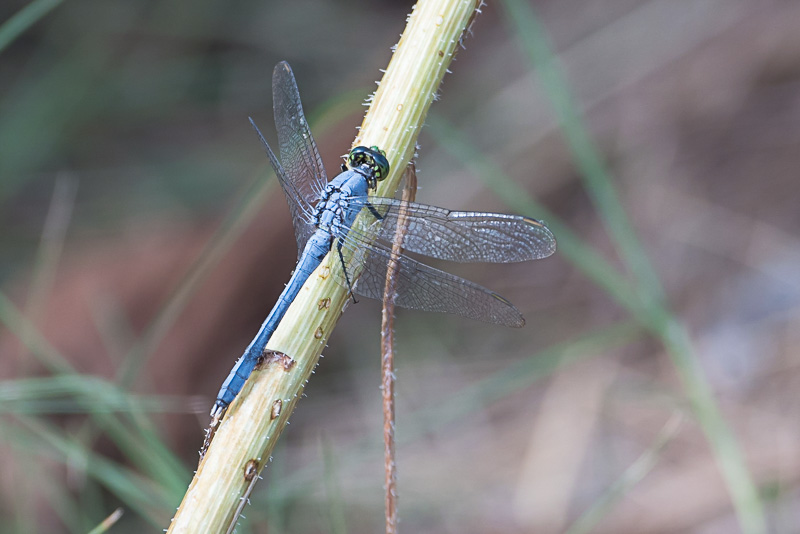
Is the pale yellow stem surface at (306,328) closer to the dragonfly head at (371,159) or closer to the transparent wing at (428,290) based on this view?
the dragonfly head at (371,159)

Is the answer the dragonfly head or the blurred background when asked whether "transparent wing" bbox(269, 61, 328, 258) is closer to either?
the dragonfly head

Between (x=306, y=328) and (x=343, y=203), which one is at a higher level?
(x=343, y=203)

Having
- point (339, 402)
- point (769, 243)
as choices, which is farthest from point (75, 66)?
point (769, 243)

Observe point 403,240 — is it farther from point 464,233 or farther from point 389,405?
point 389,405

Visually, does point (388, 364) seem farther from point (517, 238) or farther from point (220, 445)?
point (517, 238)

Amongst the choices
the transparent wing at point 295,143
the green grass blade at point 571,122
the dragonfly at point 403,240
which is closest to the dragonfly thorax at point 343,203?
the dragonfly at point 403,240

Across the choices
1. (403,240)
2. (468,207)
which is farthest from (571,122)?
(468,207)
